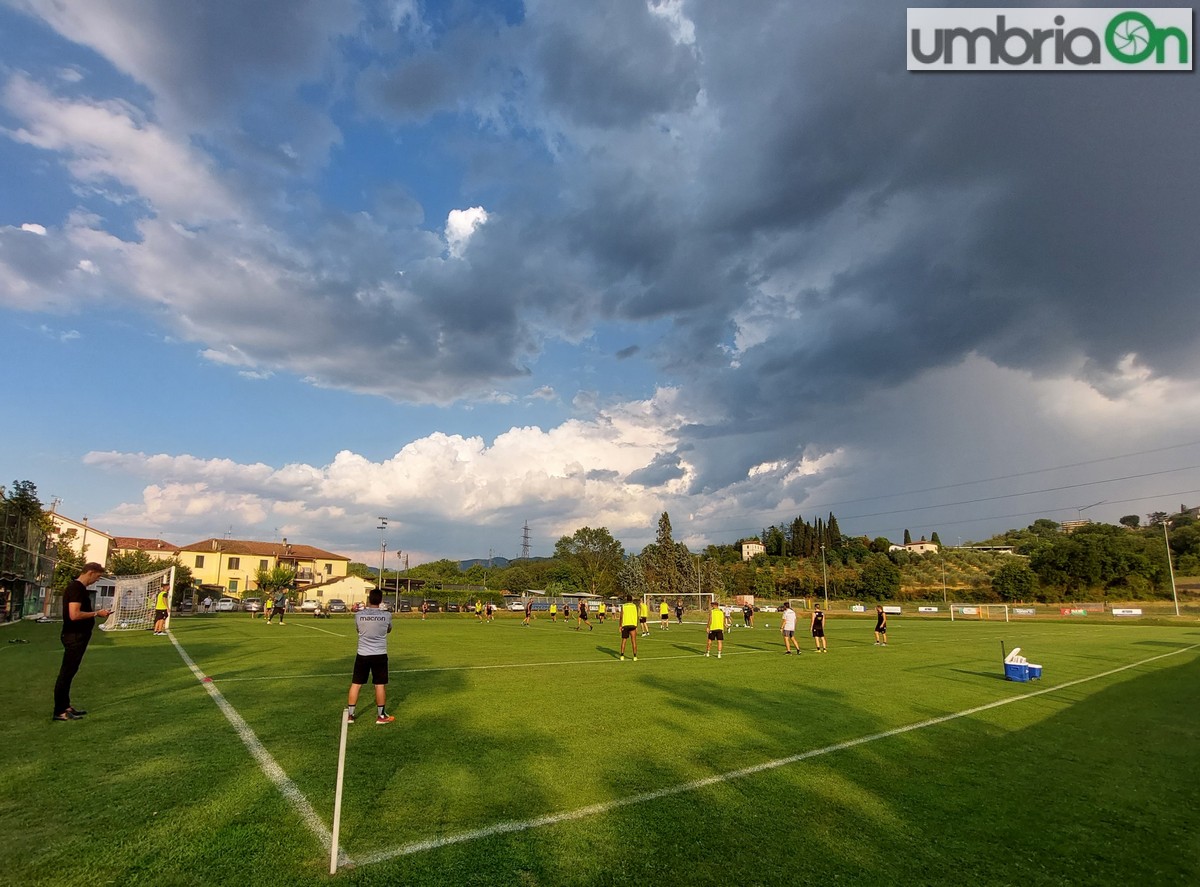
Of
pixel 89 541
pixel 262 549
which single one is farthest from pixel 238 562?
pixel 89 541

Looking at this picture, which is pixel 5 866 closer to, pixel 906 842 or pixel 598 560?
pixel 906 842

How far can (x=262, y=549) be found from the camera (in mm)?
101875

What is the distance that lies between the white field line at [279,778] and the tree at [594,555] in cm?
12243

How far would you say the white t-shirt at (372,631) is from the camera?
30.3 ft

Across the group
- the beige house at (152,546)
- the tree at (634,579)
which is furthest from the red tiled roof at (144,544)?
the tree at (634,579)

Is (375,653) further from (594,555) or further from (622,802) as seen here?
(594,555)

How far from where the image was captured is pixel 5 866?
4344 millimetres

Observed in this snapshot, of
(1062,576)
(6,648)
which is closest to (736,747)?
(6,648)

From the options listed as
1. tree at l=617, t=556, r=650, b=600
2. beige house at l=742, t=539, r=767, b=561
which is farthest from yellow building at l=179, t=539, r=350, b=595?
beige house at l=742, t=539, r=767, b=561

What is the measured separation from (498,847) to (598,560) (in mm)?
134613

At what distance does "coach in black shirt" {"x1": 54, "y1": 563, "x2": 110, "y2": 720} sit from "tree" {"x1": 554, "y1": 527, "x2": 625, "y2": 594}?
404 ft

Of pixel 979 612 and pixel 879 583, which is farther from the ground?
pixel 879 583

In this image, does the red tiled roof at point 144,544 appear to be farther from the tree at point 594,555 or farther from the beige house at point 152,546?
the tree at point 594,555

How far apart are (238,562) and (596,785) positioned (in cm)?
10717
